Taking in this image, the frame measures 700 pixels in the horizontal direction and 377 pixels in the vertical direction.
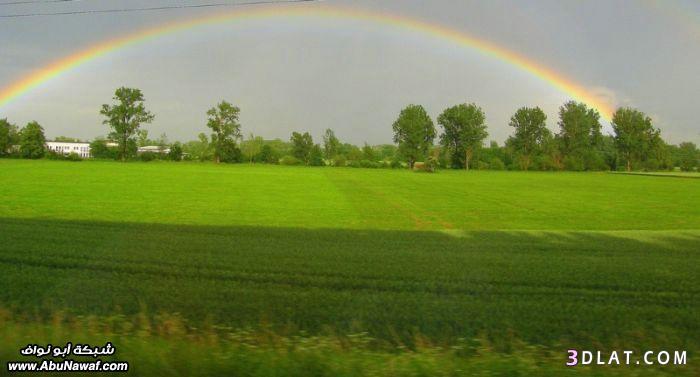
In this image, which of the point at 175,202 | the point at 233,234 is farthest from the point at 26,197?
the point at 233,234

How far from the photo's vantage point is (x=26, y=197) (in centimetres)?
3125

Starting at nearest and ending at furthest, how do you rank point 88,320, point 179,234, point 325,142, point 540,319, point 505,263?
point 88,320 → point 540,319 → point 505,263 → point 179,234 → point 325,142

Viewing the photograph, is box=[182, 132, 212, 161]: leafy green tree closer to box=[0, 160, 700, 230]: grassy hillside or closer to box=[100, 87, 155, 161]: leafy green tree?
box=[100, 87, 155, 161]: leafy green tree

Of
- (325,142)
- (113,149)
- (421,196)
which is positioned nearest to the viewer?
(421,196)

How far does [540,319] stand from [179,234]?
12.1 m

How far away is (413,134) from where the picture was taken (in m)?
134

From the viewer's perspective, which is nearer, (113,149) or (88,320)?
(88,320)

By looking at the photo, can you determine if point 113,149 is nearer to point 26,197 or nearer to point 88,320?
point 26,197

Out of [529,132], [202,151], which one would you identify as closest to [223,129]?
[202,151]

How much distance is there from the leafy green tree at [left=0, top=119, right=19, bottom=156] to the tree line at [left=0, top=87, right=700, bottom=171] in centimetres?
109

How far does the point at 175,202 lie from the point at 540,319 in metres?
26.9

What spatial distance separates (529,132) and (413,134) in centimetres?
2788

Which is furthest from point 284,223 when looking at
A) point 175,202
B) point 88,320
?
point 88,320

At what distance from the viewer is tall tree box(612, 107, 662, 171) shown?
127625mm
